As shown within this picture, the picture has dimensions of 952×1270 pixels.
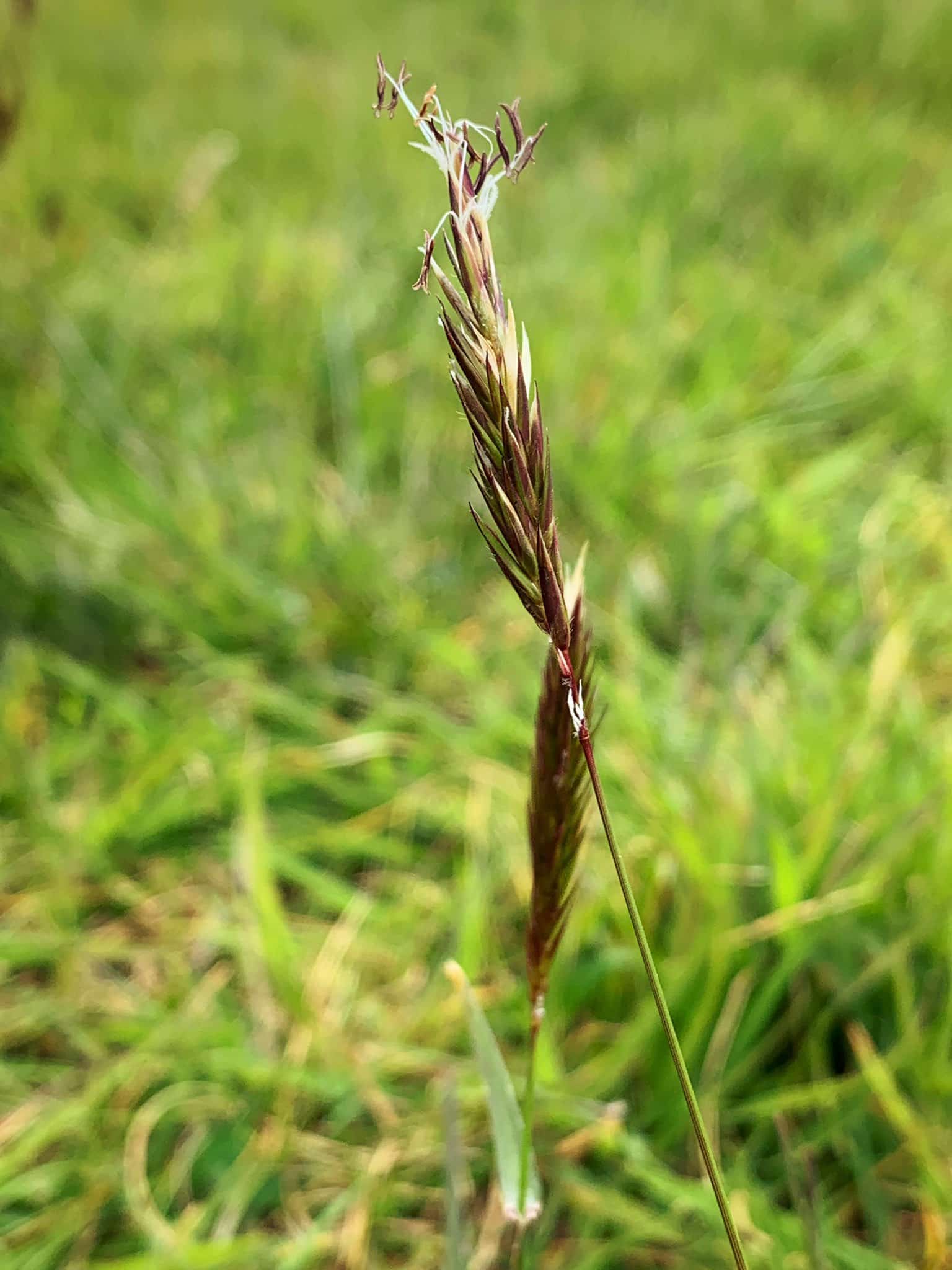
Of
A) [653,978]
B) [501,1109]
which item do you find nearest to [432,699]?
[501,1109]

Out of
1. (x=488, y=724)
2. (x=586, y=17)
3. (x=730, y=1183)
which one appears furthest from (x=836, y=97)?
(x=730, y=1183)

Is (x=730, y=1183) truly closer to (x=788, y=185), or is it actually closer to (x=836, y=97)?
(x=788, y=185)

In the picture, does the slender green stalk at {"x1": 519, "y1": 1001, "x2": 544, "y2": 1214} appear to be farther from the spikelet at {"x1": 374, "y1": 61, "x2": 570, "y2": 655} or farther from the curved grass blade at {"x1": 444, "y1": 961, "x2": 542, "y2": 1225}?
the spikelet at {"x1": 374, "y1": 61, "x2": 570, "y2": 655}

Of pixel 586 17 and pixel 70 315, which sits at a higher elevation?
pixel 586 17

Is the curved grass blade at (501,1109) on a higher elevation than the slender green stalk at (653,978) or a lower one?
lower

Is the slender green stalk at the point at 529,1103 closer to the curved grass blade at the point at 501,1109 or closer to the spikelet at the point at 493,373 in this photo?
the curved grass blade at the point at 501,1109

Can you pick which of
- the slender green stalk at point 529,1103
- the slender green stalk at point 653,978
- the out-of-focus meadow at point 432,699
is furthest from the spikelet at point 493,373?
the out-of-focus meadow at point 432,699

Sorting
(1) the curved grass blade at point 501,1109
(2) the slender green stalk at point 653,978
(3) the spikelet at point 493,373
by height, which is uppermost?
(3) the spikelet at point 493,373

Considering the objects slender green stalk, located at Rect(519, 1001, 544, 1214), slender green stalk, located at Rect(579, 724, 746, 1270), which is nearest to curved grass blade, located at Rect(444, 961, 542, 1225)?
slender green stalk, located at Rect(519, 1001, 544, 1214)
